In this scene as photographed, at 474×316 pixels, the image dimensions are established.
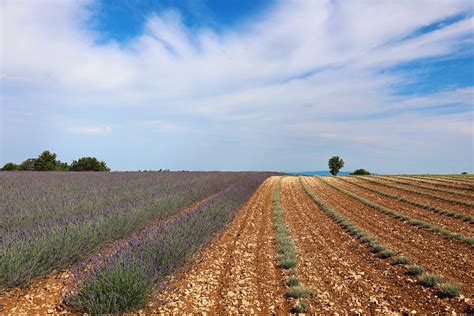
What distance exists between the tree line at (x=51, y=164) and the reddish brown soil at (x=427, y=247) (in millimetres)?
45264

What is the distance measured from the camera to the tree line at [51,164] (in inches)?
1763

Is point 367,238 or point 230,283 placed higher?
point 367,238

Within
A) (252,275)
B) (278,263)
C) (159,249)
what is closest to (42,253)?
(159,249)

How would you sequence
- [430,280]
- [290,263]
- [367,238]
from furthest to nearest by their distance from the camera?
[367,238], [290,263], [430,280]

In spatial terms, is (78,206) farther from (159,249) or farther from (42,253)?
(159,249)

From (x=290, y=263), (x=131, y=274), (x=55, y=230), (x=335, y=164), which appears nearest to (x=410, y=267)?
(x=290, y=263)

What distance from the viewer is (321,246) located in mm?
7621

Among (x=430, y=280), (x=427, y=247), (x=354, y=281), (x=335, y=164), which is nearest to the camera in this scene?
(x=430, y=280)

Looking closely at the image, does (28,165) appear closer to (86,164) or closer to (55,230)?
(86,164)

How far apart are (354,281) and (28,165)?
53914 millimetres

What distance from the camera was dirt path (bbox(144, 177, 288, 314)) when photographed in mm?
4258

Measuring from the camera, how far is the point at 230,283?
5133 mm

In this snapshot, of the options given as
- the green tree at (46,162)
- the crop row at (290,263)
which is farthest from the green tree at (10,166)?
the crop row at (290,263)

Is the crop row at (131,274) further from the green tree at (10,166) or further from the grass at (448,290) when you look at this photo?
the green tree at (10,166)
